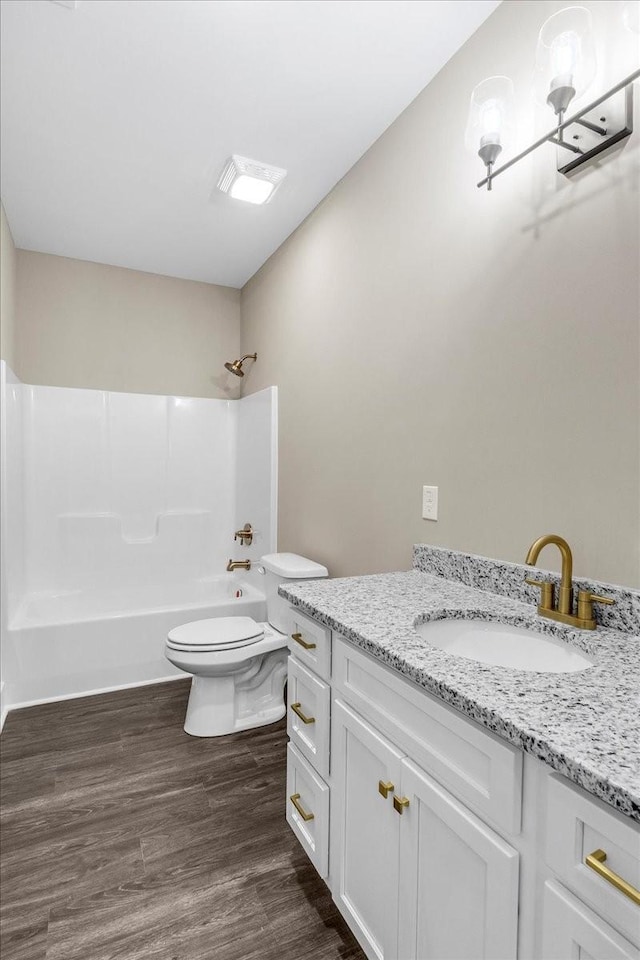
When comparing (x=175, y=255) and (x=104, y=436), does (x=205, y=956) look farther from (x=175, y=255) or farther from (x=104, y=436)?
(x=175, y=255)

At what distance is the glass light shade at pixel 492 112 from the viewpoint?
1402mm

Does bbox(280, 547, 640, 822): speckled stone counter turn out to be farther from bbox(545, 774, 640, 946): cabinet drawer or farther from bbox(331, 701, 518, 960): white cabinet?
bbox(331, 701, 518, 960): white cabinet

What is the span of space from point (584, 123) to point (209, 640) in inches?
87.5

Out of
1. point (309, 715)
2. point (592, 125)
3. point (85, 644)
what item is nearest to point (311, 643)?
point (309, 715)

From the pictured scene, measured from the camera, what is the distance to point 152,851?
166 cm

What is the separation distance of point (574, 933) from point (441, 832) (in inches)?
11.1

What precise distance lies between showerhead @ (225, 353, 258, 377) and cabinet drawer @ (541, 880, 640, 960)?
3217 millimetres

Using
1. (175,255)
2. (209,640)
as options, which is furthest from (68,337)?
(209,640)

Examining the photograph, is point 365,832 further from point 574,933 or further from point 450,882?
point 574,933

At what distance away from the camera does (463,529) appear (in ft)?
5.39

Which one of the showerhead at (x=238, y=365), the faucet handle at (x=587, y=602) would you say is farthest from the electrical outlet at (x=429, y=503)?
the showerhead at (x=238, y=365)

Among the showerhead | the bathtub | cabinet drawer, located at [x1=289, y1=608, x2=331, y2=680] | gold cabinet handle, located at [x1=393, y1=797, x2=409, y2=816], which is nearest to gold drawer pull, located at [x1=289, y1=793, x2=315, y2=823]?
cabinet drawer, located at [x1=289, y1=608, x2=331, y2=680]

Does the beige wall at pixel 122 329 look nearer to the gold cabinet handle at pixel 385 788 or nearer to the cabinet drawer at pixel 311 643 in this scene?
the cabinet drawer at pixel 311 643

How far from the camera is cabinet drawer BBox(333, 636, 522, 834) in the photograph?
0.76m
